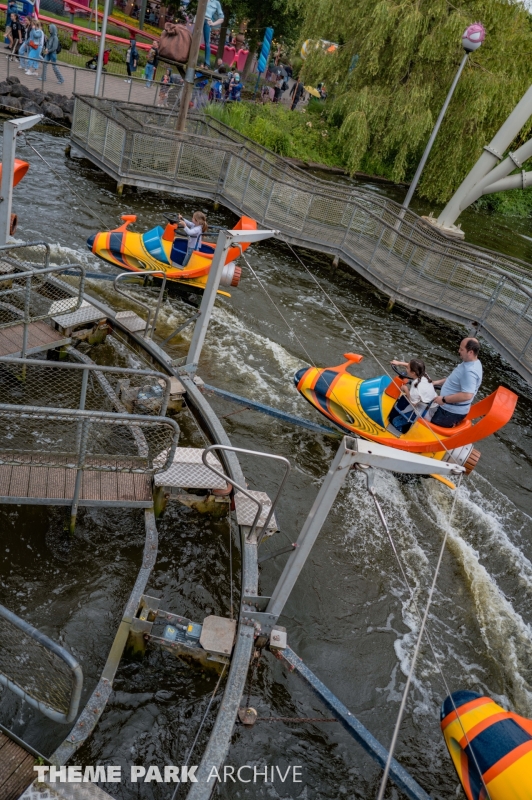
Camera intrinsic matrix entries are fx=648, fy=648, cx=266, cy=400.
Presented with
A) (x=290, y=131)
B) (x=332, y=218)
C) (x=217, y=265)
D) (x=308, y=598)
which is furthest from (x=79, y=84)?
(x=308, y=598)

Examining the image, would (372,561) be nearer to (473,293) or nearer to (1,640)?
(1,640)

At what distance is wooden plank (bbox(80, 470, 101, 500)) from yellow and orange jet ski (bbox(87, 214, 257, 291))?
6.13 m

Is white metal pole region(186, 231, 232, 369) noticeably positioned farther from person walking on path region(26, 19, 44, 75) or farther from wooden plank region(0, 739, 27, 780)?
person walking on path region(26, 19, 44, 75)

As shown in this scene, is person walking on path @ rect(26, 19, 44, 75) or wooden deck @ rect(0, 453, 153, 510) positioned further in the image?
person walking on path @ rect(26, 19, 44, 75)

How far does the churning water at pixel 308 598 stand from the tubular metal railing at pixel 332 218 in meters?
2.99

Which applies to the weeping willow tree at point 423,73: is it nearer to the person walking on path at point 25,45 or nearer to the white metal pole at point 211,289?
the person walking on path at point 25,45

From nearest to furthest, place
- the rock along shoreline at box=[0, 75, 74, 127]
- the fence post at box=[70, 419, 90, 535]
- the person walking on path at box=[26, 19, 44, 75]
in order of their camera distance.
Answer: the fence post at box=[70, 419, 90, 535], the rock along shoreline at box=[0, 75, 74, 127], the person walking on path at box=[26, 19, 44, 75]

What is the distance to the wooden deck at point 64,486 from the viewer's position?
6.09m

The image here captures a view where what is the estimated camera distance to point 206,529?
24.4 ft

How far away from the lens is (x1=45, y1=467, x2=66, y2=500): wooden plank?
619 centimetres

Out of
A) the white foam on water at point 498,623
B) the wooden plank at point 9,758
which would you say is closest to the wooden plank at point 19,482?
the wooden plank at point 9,758

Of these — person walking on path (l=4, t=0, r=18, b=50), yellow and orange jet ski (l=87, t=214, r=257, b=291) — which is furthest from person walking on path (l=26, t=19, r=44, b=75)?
yellow and orange jet ski (l=87, t=214, r=257, b=291)

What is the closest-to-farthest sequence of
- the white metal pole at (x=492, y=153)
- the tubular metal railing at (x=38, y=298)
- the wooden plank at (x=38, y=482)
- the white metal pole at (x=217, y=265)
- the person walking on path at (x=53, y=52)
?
the wooden plank at (x=38, y=482) → the white metal pole at (x=217, y=265) → the tubular metal railing at (x=38, y=298) → the white metal pole at (x=492, y=153) → the person walking on path at (x=53, y=52)

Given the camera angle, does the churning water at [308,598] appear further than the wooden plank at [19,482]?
No
